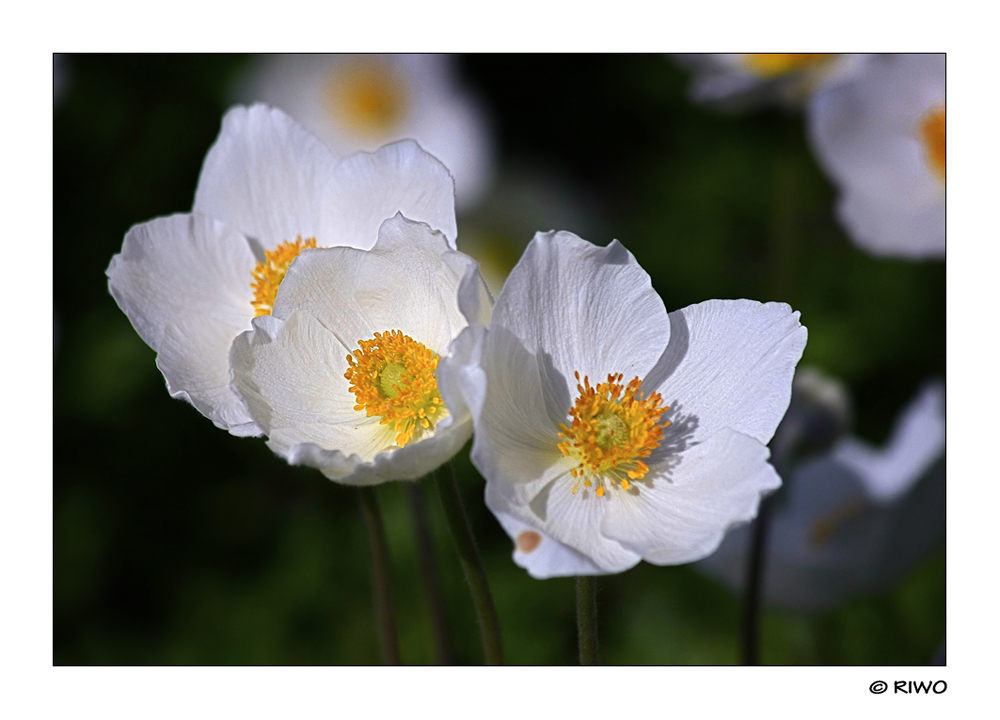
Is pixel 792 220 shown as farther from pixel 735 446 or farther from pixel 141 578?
pixel 141 578

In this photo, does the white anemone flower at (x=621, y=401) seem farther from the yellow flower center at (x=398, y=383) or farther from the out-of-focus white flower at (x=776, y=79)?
the out-of-focus white flower at (x=776, y=79)

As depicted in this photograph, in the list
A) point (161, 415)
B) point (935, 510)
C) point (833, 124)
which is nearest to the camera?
point (935, 510)

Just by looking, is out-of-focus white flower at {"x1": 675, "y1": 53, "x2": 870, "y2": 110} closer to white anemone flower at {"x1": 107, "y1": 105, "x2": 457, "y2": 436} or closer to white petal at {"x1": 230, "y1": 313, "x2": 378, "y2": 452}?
white anemone flower at {"x1": 107, "y1": 105, "x2": 457, "y2": 436}

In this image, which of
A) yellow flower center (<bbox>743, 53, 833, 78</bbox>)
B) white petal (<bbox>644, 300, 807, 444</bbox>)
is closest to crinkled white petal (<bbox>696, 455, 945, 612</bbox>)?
white petal (<bbox>644, 300, 807, 444</bbox>)

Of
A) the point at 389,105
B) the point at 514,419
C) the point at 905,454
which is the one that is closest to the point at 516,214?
the point at 389,105
